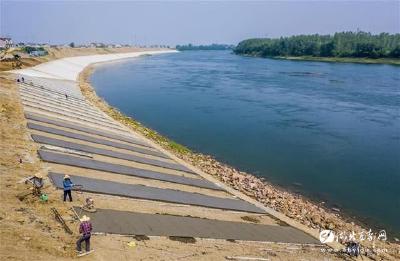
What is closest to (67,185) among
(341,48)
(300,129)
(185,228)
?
(185,228)

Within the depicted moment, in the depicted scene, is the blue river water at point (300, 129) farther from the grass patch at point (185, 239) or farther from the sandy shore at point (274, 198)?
the grass patch at point (185, 239)

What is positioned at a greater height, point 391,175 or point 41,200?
point 41,200

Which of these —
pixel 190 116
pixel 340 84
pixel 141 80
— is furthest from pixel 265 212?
pixel 141 80

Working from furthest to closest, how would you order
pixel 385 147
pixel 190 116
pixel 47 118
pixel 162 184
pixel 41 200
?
pixel 190 116 < pixel 385 147 < pixel 47 118 < pixel 162 184 < pixel 41 200

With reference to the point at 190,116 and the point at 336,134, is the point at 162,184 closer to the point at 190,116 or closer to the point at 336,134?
the point at 336,134

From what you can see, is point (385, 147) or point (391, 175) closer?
point (391, 175)

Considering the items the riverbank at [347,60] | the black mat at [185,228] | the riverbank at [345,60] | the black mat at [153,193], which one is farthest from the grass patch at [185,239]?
the riverbank at [347,60]
